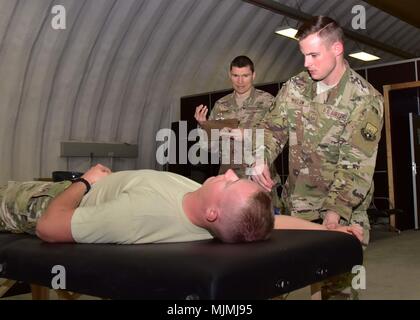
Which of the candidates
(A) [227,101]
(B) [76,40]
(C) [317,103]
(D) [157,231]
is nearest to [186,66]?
(B) [76,40]

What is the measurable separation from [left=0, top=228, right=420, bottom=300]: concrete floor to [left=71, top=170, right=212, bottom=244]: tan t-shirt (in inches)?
60.1

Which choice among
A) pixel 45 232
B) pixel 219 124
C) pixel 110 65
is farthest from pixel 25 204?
pixel 110 65

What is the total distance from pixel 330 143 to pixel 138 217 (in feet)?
3.48

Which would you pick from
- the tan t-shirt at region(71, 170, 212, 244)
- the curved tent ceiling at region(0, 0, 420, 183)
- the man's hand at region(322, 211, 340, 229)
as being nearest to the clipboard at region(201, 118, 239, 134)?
the man's hand at region(322, 211, 340, 229)

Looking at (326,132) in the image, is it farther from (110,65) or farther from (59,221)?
A: (110,65)

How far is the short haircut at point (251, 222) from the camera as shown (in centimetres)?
145

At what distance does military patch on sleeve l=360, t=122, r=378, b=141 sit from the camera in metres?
2.01

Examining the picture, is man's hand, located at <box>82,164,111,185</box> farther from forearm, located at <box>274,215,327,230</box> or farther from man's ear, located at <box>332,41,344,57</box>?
man's ear, located at <box>332,41,344,57</box>

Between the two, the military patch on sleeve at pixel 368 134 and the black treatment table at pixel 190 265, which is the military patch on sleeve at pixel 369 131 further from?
the black treatment table at pixel 190 265

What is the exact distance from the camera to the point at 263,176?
2.07m

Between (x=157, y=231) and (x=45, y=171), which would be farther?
(x=45, y=171)

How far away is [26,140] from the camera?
5.62 meters

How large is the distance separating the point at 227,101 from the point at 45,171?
2804 mm
